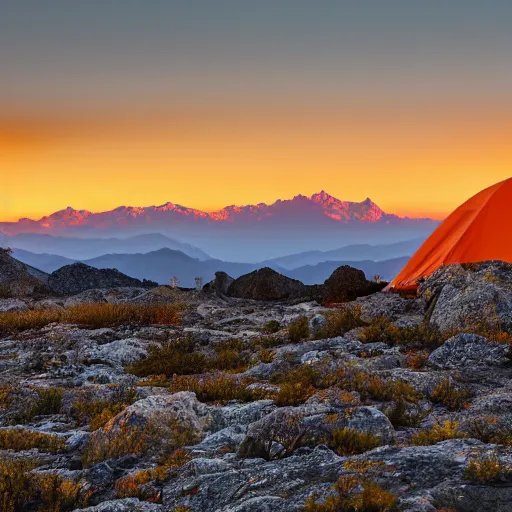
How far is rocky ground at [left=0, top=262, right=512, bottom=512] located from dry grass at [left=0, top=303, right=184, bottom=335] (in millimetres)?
1868

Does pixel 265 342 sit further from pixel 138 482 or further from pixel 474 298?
pixel 138 482

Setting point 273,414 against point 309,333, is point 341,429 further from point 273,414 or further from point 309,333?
point 309,333

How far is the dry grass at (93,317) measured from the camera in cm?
1964

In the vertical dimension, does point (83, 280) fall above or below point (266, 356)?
above

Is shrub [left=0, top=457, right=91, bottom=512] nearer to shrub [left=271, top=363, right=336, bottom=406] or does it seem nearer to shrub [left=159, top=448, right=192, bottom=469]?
shrub [left=159, top=448, right=192, bottom=469]

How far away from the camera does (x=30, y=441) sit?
27.7ft

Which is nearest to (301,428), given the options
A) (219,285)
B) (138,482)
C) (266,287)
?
(138,482)

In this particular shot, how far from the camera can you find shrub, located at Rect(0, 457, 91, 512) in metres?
6.38

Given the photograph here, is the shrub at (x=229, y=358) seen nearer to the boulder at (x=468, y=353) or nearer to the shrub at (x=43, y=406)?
the shrub at (x=43, y=406)

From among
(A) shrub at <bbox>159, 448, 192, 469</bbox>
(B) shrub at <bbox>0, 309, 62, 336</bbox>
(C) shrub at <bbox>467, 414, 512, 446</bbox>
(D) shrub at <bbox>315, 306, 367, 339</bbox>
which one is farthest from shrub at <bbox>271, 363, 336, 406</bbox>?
(B) shrub at <bbox>0, 309, 62, 336</bbox>

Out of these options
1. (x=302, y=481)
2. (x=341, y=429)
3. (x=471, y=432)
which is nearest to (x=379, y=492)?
(x=302, y=481)

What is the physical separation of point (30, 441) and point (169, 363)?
519 centimetres

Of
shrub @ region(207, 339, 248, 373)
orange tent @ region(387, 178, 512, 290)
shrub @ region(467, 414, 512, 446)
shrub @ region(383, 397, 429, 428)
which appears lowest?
shrub @ region(207, 339, 248, 373)

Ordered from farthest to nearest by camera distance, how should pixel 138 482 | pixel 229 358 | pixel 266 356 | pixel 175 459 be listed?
pixel 229 358 < pixel 266 356 < pixel 175 459 < pixel 138 482
